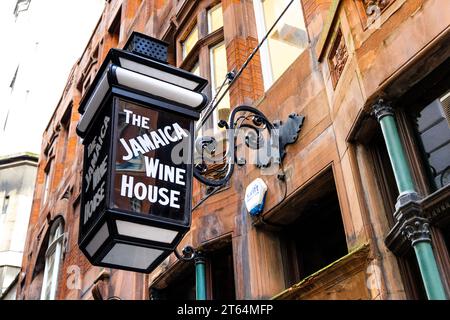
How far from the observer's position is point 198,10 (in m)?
11.2

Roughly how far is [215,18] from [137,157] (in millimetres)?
6988

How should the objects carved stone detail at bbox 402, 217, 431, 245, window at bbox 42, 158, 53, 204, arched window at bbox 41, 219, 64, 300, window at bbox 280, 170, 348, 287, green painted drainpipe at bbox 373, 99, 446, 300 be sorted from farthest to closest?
window at bbox 42, 158, 53, 204
arched window at bbox 41, 219, 64, 300
window at bbox 280, 170, 348, 287
carved stone detail at bbox 402, 217, 431, 245
green painted drainpipe at bbox 373, 99, 446, 300

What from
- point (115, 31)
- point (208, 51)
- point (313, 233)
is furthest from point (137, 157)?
point (115, 31)

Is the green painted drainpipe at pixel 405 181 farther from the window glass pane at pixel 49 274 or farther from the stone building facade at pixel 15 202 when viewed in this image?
the stone building facade at pixel 15 202

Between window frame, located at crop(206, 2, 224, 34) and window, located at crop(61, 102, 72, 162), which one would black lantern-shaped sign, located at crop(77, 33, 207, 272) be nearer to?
window frame, located at crop(206, 2, 224, 34)

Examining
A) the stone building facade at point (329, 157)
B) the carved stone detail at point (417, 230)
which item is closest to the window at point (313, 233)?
the stone building facade at point (329, 157)

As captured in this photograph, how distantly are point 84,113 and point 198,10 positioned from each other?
21.9 feet

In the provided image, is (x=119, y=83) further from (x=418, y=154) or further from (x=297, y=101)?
(x=297, y=101)

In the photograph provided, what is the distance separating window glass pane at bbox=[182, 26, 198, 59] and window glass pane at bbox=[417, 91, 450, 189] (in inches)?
268

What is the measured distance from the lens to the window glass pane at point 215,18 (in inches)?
420

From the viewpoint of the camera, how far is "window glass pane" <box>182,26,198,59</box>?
11396mm

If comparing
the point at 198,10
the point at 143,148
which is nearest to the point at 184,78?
the point at 143,148

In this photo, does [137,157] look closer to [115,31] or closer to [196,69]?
[196,69]

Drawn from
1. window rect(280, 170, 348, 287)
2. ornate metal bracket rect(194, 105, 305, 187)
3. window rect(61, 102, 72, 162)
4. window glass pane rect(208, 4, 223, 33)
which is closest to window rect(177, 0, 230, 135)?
window glass pane rect(208, 4, 223, 33)
